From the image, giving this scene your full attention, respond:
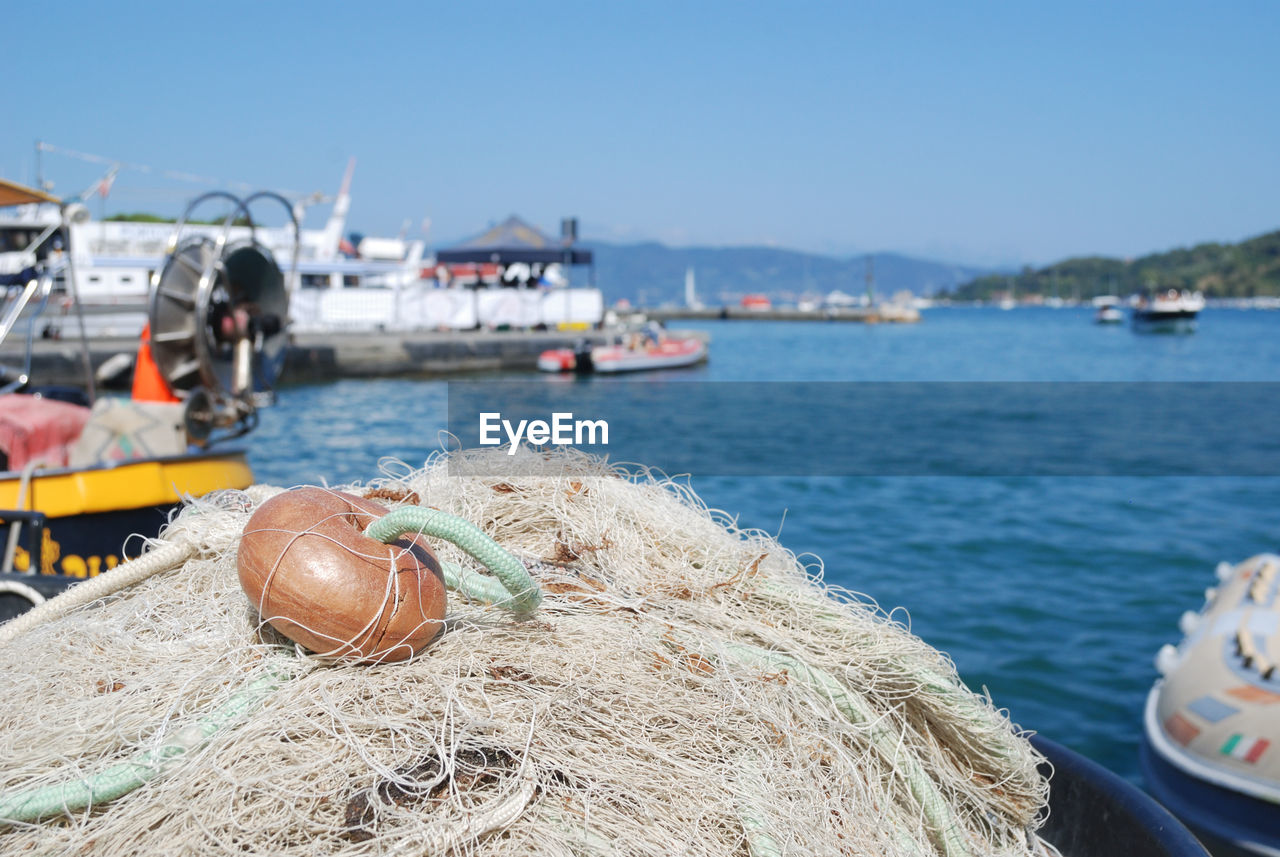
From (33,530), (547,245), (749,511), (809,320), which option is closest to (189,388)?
(33,530)

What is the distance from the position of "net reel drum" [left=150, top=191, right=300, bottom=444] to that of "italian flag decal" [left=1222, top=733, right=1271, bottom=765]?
6485mm

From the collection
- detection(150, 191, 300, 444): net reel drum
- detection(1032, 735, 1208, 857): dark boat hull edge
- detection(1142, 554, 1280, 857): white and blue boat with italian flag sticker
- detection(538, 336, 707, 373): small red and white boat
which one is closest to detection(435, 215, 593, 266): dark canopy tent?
detection(538, 336, 707, 373): small red and white boat

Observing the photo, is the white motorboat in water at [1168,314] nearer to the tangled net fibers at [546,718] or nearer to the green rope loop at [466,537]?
the tangled net fibers at [546,718]

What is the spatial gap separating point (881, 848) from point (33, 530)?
4.69 metres

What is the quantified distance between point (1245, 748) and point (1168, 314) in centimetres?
8228

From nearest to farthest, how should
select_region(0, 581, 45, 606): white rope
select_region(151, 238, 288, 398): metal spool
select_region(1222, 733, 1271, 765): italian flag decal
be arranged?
select_region(0, 581, 45, 606): white rope
select_region(1222, 733, 1271, 765): italian flag decal
select_region(151, 238, 288, 398): metal spool

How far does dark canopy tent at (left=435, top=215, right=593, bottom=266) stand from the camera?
169ft

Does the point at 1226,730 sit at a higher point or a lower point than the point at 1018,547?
higher

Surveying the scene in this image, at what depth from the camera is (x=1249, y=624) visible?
18.7 ft

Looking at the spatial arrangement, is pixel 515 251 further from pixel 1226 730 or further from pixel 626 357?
pixel 1226 730

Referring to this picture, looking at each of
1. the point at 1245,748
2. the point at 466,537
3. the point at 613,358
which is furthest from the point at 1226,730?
the point at 613,358

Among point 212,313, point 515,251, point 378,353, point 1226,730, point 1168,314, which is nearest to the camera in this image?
point 1226,730

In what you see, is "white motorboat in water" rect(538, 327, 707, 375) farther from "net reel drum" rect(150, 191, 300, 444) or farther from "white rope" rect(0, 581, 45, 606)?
"white rope" rect(0, 581, 45, 606)

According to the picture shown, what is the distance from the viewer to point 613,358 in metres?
36.5
